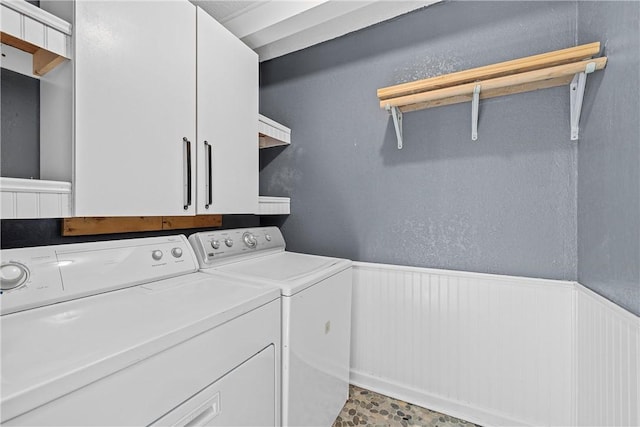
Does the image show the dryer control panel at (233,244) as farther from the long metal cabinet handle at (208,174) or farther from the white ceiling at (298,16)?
the white ceiling at (298,16)

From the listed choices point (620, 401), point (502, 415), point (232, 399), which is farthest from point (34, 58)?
point (502, 415)

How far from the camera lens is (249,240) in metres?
1.74

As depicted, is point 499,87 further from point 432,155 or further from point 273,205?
point 273,205

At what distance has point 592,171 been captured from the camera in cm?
126

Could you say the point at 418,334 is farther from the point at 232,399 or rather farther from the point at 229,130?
the point at 229,130

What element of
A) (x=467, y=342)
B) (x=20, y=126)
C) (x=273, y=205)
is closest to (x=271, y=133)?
(x=273, y=205)

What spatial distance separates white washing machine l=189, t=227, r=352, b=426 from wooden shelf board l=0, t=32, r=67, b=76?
2.80 ft

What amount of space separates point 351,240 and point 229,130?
1054 mm

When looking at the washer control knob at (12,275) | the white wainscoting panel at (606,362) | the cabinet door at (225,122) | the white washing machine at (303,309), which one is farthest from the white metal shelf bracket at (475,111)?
the washer control knob at (12,275)

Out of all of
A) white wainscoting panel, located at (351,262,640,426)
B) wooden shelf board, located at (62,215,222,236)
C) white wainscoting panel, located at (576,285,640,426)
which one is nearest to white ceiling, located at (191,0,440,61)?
wooden shelf board, located at (62,215,222,236)

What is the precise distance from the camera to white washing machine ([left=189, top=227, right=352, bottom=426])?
119 centimetres

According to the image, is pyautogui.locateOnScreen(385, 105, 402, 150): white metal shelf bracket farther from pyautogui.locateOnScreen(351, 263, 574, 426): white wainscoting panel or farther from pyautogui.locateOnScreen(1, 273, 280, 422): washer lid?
pyautogui.locateOnScreen(1, 273, 280, 422): washer lid

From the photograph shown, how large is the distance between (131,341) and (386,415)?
1564mm

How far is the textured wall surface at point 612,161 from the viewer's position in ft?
3.11
